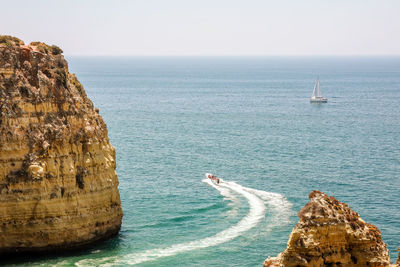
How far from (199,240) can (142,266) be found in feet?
21.7

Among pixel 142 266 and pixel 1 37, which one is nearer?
pixel 142 266

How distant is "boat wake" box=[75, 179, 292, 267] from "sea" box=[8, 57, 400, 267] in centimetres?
10

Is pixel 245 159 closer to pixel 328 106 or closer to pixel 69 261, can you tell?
pixel 69 261

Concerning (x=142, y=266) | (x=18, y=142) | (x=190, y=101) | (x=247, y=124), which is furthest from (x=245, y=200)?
(x=190, y=101)

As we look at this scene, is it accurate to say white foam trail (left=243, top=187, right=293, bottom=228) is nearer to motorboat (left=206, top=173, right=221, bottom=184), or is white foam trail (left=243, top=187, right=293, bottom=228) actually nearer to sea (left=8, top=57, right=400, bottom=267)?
sea (left=8, top=57, right=400, bottom=267)

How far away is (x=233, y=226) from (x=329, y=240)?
2937 centimetres

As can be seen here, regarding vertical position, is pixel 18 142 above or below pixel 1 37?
below

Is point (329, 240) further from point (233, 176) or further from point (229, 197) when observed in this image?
point (233, 176)

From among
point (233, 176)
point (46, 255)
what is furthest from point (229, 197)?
point (46, 255)

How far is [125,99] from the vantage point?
157125 millimetres

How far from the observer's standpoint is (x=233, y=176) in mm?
71000

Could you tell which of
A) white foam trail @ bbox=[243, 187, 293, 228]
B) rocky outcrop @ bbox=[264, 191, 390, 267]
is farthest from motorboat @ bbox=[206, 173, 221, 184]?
rocky outcrop @ bbox=[264, 191, 390, 267]

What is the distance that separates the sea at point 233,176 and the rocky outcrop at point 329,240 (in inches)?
846

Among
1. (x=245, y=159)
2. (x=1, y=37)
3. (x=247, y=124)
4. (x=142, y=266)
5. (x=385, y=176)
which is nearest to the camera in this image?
(x=142, y=266)
